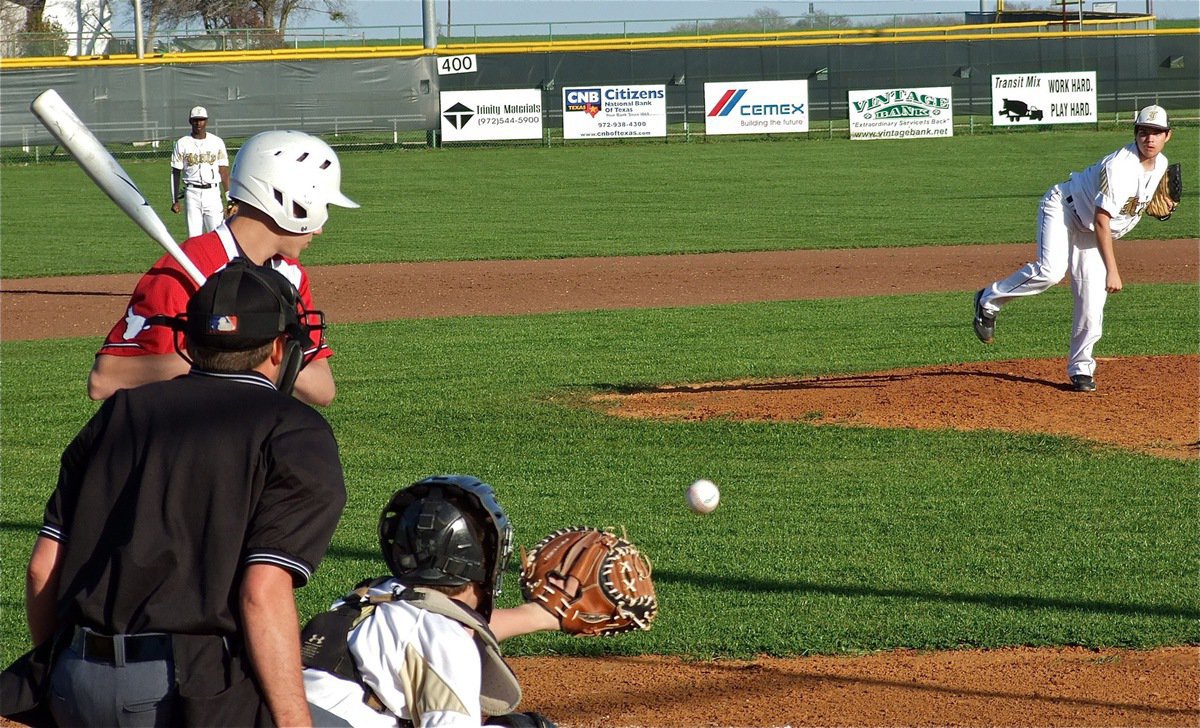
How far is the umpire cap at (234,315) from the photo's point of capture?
2578mm

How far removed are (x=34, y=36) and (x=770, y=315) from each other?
33844 mm

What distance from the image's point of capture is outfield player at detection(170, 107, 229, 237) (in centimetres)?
1662

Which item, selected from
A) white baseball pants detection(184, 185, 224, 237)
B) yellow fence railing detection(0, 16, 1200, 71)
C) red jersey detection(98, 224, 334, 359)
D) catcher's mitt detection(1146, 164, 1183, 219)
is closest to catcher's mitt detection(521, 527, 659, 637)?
red jersey detection(98, 224, 334, 359)

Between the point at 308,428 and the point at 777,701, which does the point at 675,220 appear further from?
the point at 308,428

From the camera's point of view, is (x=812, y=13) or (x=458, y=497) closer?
(x=458, y=497)

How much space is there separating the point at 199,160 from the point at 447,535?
14.8 metres

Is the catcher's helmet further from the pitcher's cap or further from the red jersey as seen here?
the pitcher's cap

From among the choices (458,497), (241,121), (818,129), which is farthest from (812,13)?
(458,497)

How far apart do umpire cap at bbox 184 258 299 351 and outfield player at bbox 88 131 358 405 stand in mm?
Answer: 1342

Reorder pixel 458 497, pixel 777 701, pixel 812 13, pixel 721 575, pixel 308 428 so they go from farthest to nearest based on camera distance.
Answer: pixel 812 13, pixel 721 575, pixel 777 701, pixel 458 497, pixel 308 428

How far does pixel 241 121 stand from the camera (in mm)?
36250

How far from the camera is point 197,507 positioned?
2.48 m

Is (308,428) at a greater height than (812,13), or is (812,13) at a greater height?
(812,13)

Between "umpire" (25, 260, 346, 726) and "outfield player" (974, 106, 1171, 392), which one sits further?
"outfield player" (974, 106, 1171, 392)
